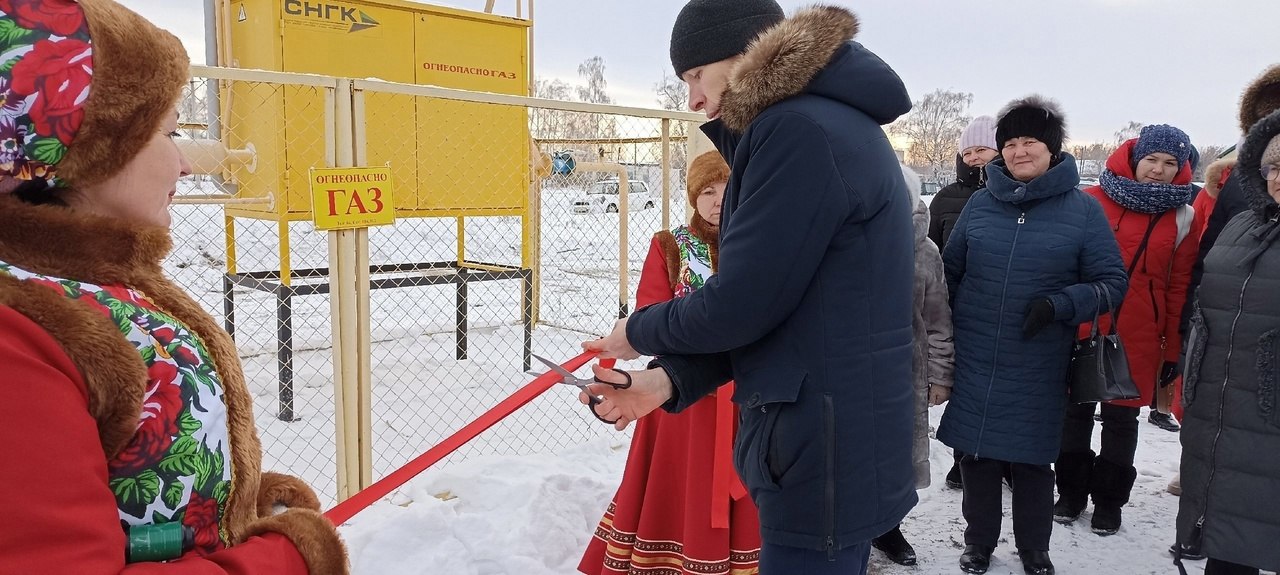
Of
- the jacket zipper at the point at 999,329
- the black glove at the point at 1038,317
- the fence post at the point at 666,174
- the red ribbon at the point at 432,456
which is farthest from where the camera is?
the fence post at the point at 666,174

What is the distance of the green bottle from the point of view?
0.91m

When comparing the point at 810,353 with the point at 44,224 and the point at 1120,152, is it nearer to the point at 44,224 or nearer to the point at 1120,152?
the point at 44,224

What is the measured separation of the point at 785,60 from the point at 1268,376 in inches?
83.7

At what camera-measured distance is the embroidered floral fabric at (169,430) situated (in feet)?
2.99

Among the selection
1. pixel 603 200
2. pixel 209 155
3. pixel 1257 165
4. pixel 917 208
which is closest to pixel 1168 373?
pixel 1257 165

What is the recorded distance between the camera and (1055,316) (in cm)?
308

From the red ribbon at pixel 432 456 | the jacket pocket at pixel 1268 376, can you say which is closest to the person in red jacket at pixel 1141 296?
the jacket pocket at pixel 1268 376

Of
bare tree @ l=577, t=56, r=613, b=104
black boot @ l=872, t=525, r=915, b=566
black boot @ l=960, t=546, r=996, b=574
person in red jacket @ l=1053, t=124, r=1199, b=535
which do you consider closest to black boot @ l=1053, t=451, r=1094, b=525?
person in red jacket @ l=1053, t=124, r=1199, b=535

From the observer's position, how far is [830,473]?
1597 millimetres

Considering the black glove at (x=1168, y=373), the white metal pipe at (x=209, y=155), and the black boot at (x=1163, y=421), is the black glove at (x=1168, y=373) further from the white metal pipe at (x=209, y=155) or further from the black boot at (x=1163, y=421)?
the white metal pipe at (x=209, y=155)

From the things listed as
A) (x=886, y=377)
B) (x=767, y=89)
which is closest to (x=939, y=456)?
(x=886, y=377)

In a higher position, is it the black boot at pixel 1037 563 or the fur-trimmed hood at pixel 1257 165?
the fur-trimmed hood at pixel 1257 165

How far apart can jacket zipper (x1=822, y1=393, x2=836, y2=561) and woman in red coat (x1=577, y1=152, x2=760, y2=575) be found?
128 centimetres

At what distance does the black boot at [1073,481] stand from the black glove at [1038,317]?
1.21 meters
